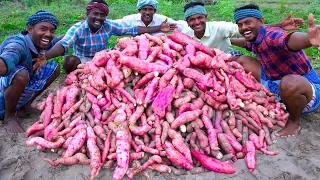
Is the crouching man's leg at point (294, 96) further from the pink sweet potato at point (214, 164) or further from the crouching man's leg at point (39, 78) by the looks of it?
the crouching man's leg at point (39, 78)

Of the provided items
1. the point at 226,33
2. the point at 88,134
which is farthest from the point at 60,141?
the point at 226,33

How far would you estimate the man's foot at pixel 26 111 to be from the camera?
353 cm

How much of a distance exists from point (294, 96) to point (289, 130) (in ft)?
1.16

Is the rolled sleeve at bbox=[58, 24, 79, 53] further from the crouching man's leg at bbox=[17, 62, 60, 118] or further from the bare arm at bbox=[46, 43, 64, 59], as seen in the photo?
the crouching man's leg at bbox=[17, 62, 60, 118]

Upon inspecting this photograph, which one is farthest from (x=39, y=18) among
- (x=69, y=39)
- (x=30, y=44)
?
(x=69, y=39)

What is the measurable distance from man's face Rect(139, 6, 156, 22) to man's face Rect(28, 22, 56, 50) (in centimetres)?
157

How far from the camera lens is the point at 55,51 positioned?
369 centimetres

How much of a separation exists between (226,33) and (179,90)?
71.7 inches

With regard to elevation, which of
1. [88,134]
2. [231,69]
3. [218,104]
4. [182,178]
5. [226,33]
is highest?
[226,33]

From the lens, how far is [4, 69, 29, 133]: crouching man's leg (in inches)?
125

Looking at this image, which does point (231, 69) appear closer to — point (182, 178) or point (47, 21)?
point (182, 178)


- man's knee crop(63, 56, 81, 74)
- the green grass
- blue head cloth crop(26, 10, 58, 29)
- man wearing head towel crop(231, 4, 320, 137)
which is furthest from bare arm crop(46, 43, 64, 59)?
man wearing head towel crop(231, 4, 320, 137)

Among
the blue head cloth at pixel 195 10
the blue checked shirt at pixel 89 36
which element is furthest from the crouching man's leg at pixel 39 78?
the blue head cloth at pixel 195 10

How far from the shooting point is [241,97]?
9.95ft
